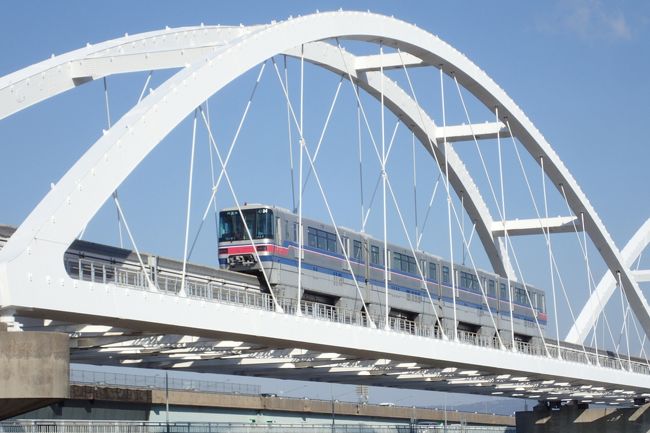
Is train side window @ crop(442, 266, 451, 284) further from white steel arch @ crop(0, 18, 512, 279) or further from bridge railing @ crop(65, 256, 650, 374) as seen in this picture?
white steel arch @ crop(0, 18, 512, 279)

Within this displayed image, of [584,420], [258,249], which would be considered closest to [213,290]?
[258,249]

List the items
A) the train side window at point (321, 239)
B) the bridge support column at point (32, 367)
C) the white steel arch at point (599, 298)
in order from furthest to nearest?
the white steel arch at point (599, 298)
the train side window at point (321, 239)
the bridge support column at point (32, 367)

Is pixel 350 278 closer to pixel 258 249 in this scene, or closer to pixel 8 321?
pixel 258 249

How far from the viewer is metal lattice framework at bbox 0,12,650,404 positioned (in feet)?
79.2

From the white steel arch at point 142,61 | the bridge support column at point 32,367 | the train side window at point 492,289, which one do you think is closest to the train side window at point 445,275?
the train side window at point 492,289

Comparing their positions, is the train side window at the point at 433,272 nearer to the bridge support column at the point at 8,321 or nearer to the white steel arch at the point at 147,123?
the white steel arch at the point at 147,123

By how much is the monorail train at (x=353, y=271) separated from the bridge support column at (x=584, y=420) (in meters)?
19.6

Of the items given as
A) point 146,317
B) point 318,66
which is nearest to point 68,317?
point 146,317

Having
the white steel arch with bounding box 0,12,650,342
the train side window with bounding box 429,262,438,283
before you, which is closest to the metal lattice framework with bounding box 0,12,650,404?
the white steel arch with bounding box 0,12,650,342

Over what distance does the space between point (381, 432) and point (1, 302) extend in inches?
1976

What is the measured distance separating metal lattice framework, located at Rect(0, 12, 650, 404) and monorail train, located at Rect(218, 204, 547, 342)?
2.10 meters

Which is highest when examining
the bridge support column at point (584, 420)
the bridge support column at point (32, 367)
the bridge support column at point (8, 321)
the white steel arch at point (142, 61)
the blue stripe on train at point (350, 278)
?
the white steel arch at point (142, 61)

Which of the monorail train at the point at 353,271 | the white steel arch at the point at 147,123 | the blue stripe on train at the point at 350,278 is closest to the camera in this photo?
the white steel arch at the point at 147,123

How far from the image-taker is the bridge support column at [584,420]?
73812mm
